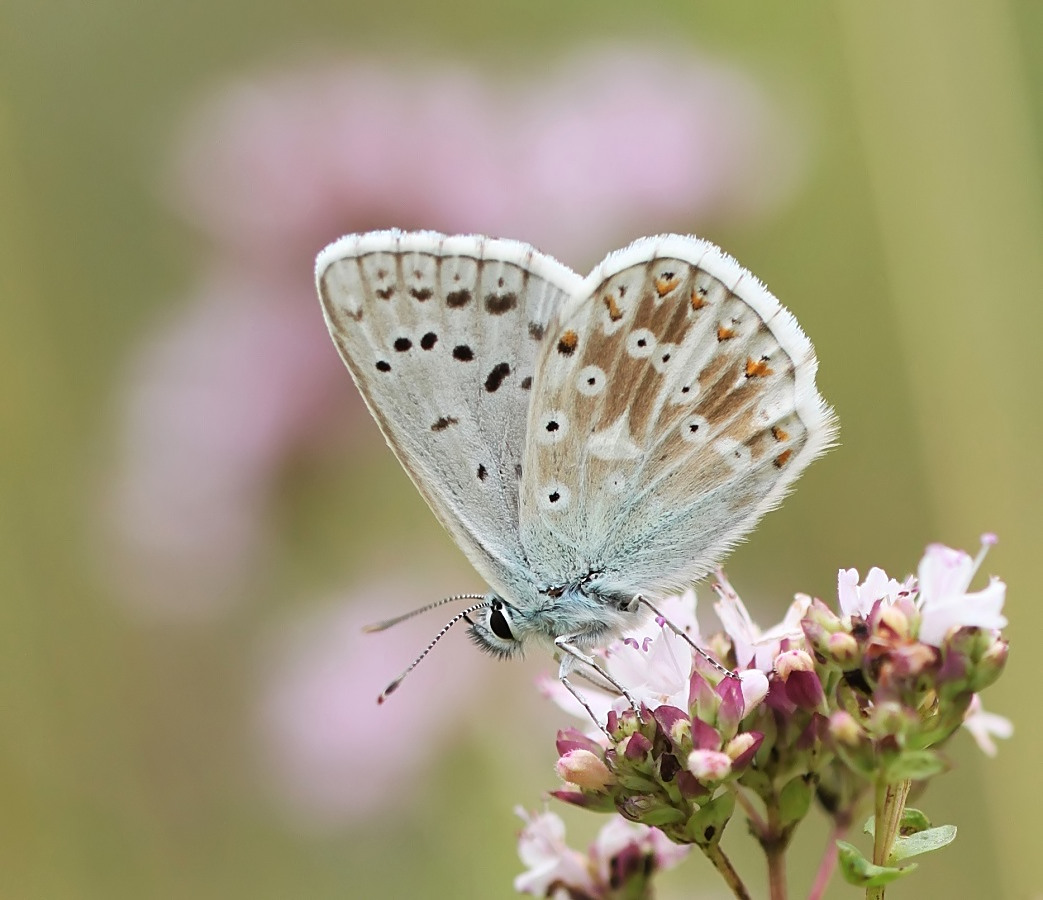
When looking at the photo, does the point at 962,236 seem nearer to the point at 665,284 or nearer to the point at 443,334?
the point at 665,284

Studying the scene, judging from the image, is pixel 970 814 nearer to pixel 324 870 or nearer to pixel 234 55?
pixel 324 870

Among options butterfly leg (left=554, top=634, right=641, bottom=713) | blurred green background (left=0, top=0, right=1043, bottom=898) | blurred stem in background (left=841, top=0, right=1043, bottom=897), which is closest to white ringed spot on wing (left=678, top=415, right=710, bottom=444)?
butterfly leg (left=554, top=634, right=641, bottom=713)

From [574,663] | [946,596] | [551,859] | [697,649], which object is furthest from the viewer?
[574,663]

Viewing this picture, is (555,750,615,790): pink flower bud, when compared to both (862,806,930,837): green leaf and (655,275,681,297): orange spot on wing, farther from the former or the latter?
(655,275,681,297): orange spot on wing

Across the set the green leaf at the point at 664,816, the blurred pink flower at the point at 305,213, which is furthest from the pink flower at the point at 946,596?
the blurred pink flower at the point at 305,213

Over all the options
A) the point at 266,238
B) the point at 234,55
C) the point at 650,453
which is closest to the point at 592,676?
the point at 650,453

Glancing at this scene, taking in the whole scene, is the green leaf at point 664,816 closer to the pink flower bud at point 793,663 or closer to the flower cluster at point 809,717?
the flower cluster at point 809,717

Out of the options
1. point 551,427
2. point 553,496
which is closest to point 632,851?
point 553,496
